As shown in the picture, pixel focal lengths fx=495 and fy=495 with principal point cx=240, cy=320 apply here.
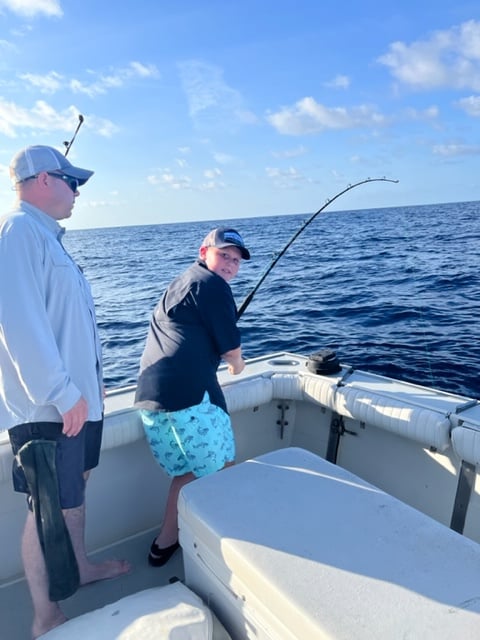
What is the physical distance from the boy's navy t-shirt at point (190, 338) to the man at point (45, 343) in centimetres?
27

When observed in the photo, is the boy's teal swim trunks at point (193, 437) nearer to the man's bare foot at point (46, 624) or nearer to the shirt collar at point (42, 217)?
the man's bare foot at point (46, 624)

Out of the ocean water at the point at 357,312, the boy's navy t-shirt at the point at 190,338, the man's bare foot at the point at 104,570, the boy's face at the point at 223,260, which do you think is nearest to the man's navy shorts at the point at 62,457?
the boy's navy t-shirt at the point at 190,338

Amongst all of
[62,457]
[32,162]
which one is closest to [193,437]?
[62,457]

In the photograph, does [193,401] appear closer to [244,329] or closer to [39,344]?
[39,344]

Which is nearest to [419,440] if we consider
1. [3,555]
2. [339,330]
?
[3,555]

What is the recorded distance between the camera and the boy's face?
2.00 m

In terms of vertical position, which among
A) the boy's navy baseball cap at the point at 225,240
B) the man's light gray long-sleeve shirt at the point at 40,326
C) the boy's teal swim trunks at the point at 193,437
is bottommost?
the boy's teal swim trunks at the point at 193,437

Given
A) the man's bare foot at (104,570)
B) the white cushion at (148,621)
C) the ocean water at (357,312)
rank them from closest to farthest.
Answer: the white cushion at (148,621), the man's bare foot at (104,570), the ocean water at (357,312)

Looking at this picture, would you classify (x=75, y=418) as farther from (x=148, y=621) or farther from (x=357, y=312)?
(x=357, y=312)

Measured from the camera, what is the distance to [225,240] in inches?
78.0

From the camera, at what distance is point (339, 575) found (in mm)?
1119

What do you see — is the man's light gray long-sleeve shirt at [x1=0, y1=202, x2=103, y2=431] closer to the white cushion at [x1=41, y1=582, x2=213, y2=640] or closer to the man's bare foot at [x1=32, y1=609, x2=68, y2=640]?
the white cushion at [x1=41, y1=582, x2=213, y2=640]

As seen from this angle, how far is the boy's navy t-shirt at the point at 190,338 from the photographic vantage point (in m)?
1.92

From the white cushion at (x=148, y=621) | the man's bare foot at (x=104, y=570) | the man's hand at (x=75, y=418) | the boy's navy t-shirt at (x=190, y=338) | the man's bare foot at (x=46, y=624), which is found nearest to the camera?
the white cushion at (x=148, y=621)
